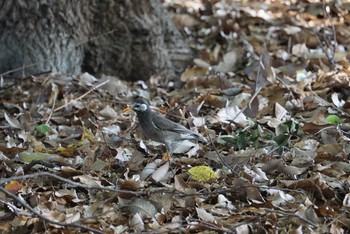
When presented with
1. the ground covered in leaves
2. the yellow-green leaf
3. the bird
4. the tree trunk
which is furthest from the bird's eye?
the tree trunk

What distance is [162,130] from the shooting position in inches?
198

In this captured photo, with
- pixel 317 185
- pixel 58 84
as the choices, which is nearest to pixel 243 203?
pixel 317 185

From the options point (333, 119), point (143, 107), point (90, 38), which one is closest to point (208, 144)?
point (143, 107)

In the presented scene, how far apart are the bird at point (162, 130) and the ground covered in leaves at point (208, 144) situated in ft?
0.23

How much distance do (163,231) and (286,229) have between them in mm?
627

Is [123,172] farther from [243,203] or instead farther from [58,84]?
[58,84]

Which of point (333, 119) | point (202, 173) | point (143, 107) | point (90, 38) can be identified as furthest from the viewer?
point (90, 38)

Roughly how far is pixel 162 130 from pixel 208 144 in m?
0.32

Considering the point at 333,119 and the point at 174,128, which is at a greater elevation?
the point at 174,128

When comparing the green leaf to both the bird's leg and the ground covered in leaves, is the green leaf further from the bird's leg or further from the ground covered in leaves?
the bird's leg

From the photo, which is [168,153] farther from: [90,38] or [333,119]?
[90,38]

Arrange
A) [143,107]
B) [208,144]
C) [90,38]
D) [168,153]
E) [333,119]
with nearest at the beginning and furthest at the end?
[168,153], [208,144], [143,107], [333,119], [90,38]

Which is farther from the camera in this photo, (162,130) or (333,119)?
(333,119)

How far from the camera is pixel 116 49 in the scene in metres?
7.12
